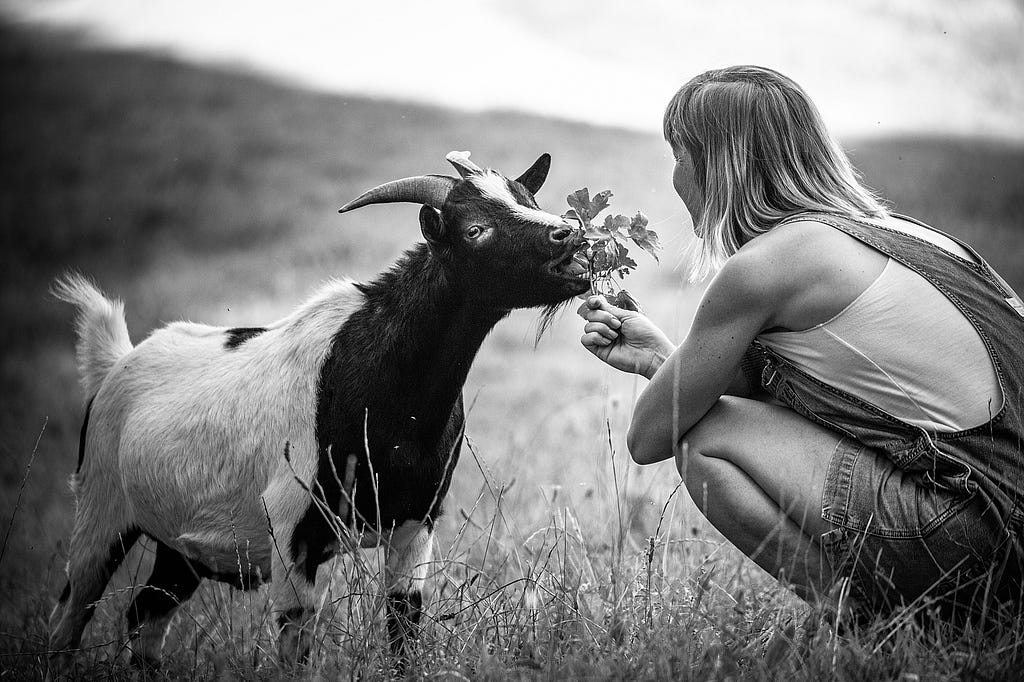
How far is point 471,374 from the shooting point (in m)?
8.27

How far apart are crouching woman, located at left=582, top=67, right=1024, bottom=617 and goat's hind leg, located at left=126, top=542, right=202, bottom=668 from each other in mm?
2205

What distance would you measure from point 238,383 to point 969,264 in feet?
8.03

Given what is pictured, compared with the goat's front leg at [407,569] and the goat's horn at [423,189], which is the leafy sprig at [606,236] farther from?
the goat's front leg at [407,569]

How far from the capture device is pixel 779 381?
2857 mm

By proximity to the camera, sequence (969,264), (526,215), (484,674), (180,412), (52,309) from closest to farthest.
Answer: (484,674) < (969,264) < (526,215) < (180,412) < (52,309)

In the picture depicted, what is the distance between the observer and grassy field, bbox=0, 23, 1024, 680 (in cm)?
275

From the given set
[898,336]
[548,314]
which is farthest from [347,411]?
[898,336]

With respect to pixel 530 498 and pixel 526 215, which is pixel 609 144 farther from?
pixel 526 215

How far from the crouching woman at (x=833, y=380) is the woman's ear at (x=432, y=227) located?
872 millimetres

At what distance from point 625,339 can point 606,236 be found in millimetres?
338

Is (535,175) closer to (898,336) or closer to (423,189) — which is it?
(423,189)

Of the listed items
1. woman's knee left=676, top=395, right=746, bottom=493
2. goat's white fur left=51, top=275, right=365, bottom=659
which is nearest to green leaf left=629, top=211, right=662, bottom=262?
woman's knee left=676, top=395, right=746, bottom=493

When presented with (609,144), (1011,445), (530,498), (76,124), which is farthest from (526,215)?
(76,124)

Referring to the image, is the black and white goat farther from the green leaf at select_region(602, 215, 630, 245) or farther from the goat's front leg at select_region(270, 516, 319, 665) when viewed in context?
the green leaf at select_region(602, 215, 630, 245)
